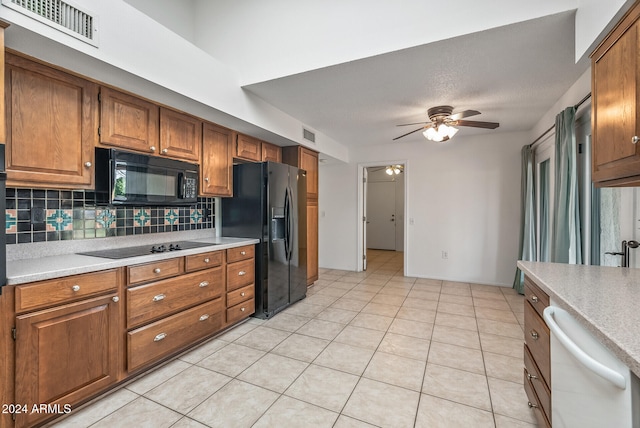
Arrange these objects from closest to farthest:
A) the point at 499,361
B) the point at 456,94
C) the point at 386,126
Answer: the point at 499,361
the point at 456,94
the point at 386,126

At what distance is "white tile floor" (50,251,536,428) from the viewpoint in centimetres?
166

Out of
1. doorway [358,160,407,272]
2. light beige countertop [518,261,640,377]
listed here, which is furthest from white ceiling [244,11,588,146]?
doorway [358,160,407,272]

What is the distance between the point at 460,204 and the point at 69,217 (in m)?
4.95

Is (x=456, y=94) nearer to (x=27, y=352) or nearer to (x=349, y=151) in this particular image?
(x=349, y=151)

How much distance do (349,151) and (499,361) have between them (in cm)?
410

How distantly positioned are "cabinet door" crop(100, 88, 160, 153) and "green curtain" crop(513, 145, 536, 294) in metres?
4.50

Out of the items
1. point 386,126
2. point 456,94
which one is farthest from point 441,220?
point 456,94

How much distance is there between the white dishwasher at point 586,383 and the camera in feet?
2.37

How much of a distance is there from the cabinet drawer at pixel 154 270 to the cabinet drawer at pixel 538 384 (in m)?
2.41

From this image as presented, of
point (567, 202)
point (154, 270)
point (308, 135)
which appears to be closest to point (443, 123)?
point (567, 202)

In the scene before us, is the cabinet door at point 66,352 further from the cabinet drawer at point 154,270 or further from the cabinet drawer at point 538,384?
the cabinet drawer at point 538,384

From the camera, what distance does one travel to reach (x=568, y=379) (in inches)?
39.7

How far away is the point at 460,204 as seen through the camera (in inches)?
186

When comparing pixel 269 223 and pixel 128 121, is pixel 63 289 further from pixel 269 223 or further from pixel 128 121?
pixel 269 223
